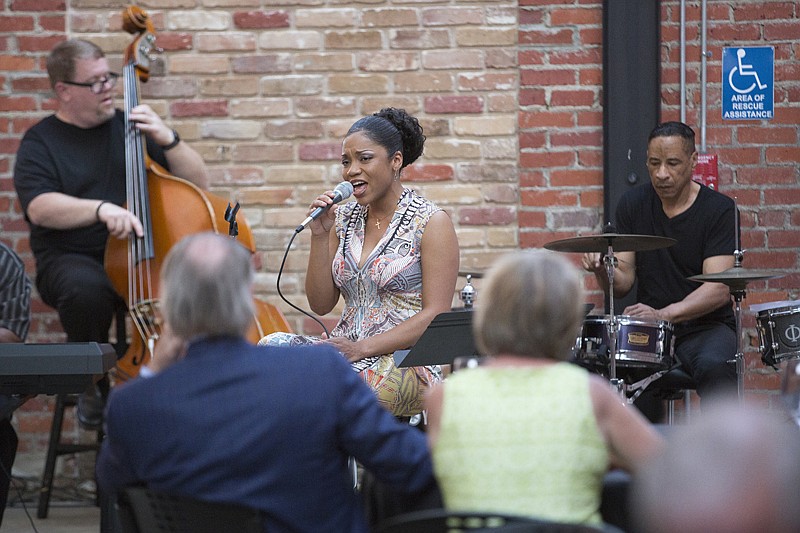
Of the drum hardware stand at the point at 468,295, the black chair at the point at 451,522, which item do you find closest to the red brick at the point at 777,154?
the drum hardware stand at the point at 468,295

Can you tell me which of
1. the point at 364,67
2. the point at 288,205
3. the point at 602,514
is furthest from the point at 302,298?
the point at 602,514

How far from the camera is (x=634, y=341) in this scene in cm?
398

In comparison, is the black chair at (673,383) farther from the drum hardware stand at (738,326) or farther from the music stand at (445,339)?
the music stand at (445,339)

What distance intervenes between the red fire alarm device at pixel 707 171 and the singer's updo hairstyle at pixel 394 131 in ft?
4.63

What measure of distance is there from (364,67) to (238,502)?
10.0ft

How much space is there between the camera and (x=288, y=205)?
4.66 meters

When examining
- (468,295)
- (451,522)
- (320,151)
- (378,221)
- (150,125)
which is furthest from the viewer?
(320,151)

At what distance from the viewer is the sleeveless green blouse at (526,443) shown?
5.91 feet

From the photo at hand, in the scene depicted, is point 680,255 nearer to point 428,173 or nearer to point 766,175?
point 766,175

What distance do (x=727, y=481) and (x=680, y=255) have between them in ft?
11.3

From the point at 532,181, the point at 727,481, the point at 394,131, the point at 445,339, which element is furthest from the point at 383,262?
the point at 727,481

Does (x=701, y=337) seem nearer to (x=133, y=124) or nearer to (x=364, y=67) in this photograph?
(x=364, y=67)

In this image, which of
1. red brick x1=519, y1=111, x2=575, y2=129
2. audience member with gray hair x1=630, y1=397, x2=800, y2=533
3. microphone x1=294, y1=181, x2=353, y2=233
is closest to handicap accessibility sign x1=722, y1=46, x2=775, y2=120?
red brick x1=519, y1=111, x2=575, y2=129

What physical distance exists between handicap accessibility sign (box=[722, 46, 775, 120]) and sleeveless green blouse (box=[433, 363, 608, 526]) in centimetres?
304
